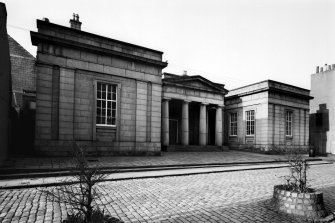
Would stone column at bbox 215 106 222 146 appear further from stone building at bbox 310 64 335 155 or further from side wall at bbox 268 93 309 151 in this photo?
stone building at bbox 310 64 335 155

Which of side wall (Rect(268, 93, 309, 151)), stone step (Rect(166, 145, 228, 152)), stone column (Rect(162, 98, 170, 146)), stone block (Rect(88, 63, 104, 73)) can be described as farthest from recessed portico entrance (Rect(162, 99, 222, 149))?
stone block (Rect(88, 63, 104, 73))

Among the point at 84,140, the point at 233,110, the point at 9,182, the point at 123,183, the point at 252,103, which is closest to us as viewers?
the point at 9,182

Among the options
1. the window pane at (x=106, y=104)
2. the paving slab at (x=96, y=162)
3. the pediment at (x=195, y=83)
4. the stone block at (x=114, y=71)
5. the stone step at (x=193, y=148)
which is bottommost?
the stone step at (x=193, y=148)

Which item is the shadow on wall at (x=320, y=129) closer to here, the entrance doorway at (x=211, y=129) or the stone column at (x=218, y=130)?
the entrance doorway at (x=211, y=129)

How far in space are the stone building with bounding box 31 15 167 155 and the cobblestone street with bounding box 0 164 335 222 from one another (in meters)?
6.80

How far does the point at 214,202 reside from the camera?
18.3 ft

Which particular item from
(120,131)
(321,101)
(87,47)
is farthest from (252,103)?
(87,47)

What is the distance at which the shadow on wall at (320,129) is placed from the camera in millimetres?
26125

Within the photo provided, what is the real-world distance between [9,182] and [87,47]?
9164 mm

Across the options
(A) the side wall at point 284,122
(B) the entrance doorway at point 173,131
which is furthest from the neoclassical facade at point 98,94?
(A) the side wall at point 284,122

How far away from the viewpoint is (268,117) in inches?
867

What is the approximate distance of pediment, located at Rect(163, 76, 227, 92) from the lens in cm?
2106

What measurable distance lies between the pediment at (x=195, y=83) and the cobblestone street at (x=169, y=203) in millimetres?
14323

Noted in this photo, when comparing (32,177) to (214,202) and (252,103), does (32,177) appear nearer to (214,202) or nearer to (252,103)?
(214,202)
